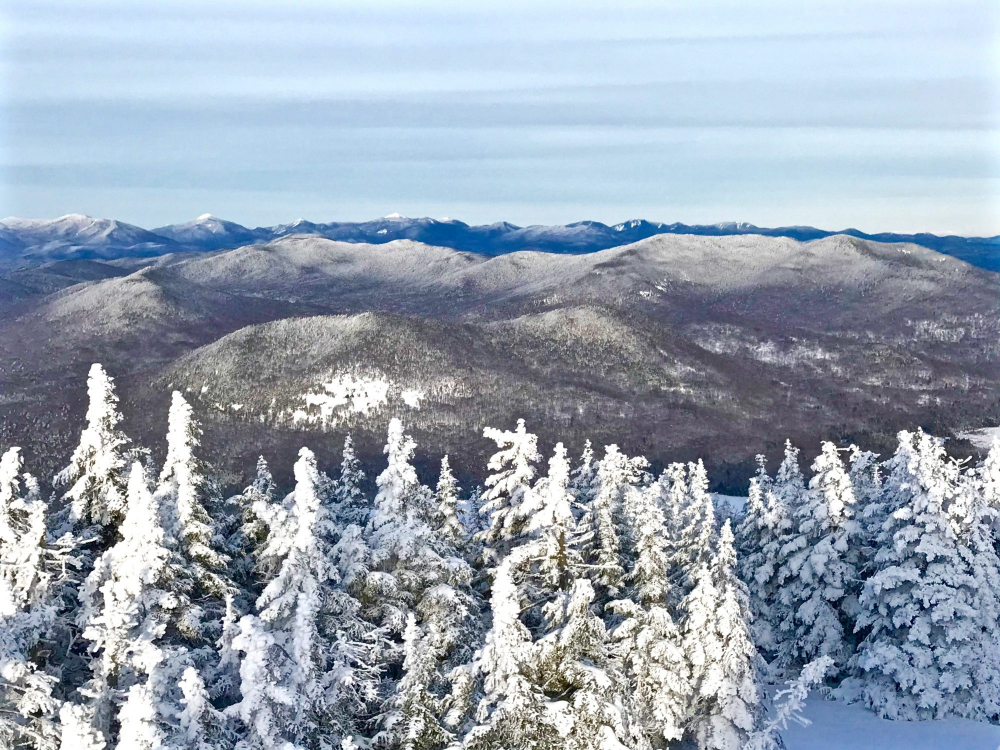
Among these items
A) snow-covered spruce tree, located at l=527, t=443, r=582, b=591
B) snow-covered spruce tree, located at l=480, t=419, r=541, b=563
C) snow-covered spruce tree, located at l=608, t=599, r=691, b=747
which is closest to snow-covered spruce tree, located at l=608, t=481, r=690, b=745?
snow-covered spruce tree, located at l=608, t=599, r=691, b=747

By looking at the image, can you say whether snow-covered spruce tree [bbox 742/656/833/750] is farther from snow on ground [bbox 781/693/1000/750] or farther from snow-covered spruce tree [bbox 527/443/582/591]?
snow-covered spruce tree [bbox 527/443/582/591]

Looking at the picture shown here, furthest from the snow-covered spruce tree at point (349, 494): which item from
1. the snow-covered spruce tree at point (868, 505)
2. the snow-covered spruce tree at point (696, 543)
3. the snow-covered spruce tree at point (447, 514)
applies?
the snow-covered spruce tree at point (868, 505)

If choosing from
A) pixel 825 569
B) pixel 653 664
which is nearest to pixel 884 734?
pixel 825 569

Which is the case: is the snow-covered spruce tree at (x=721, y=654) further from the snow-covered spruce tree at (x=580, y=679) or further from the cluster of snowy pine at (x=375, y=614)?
the snow-covered spruce tree at (x=580, y=679)

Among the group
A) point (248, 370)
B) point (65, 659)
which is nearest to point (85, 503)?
point (65, 659)

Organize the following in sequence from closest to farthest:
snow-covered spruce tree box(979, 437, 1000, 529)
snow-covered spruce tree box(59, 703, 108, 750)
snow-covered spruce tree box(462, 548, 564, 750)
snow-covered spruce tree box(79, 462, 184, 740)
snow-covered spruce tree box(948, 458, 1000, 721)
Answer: snow-covered spruce tree box(59, 703, 108, 750) < snow-covered spruce tree box(462, 548, 564, 750) < snow-covered spruce tree box(79, 462, 184, 740) < snow-covered spruce tree box(948, 458, 1000, 721) < snow-covered spruce tree box(979, 437, 1000, 529)

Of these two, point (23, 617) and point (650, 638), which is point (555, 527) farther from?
point (23, 617)
